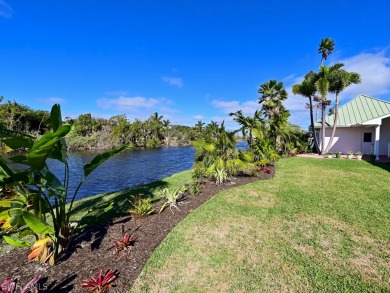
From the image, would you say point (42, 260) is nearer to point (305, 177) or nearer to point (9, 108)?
point (305, 177)

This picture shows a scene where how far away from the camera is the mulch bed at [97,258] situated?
3475mm

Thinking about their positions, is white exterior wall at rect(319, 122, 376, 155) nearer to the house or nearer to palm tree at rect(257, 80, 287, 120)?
the house

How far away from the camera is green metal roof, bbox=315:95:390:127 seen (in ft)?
61.2

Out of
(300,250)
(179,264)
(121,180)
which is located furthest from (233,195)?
(121,180)

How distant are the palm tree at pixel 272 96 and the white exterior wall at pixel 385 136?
851 cm

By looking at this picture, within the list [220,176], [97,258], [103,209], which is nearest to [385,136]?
[220,176]

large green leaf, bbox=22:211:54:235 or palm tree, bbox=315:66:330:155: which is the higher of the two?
palm tree, bbox=315:66:330:155

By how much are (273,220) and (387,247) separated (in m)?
2.20

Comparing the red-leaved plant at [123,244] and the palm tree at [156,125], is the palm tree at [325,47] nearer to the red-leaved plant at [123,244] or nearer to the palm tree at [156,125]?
the red-leaved plant at [123,244]

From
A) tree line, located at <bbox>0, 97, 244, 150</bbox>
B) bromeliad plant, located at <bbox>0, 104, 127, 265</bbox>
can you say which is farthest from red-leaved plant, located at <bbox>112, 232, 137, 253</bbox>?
tree line, located at <bbox>0, 97, 244, 150</bbox>

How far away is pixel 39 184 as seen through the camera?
11.1 feet

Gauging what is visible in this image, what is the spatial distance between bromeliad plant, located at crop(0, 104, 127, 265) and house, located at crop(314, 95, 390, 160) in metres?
20.2

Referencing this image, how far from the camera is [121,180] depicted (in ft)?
52.5

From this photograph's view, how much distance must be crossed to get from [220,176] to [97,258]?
6255 millimetres
